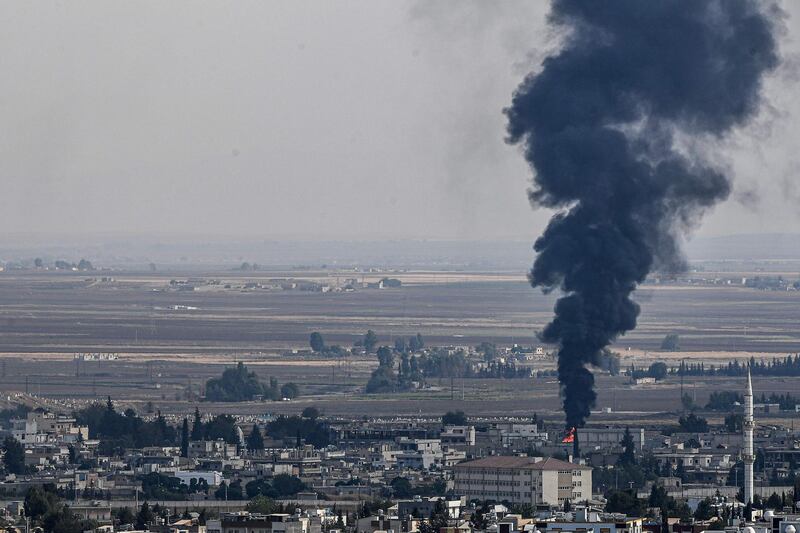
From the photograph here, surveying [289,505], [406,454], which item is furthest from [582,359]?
[289,505]

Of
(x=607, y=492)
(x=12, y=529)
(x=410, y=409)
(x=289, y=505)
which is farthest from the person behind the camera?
(x=410, y=409)

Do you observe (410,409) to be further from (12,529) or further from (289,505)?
(12,529)

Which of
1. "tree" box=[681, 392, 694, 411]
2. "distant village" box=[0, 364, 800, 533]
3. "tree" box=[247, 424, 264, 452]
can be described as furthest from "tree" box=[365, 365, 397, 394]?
"tree" box=[247, 424, 264, 452]

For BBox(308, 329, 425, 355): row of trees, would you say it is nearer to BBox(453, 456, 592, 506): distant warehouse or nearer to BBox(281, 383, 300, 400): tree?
BBox(281, 383, 300, 400): tree

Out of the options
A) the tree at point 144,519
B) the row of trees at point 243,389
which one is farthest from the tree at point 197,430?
the tree at point 144,519

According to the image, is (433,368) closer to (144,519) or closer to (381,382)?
(381,382)

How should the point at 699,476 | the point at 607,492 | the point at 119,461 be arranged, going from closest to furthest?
the point at 607,492
the point at 699,476
the point at 119,461

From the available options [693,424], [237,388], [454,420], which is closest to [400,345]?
[237,388]
